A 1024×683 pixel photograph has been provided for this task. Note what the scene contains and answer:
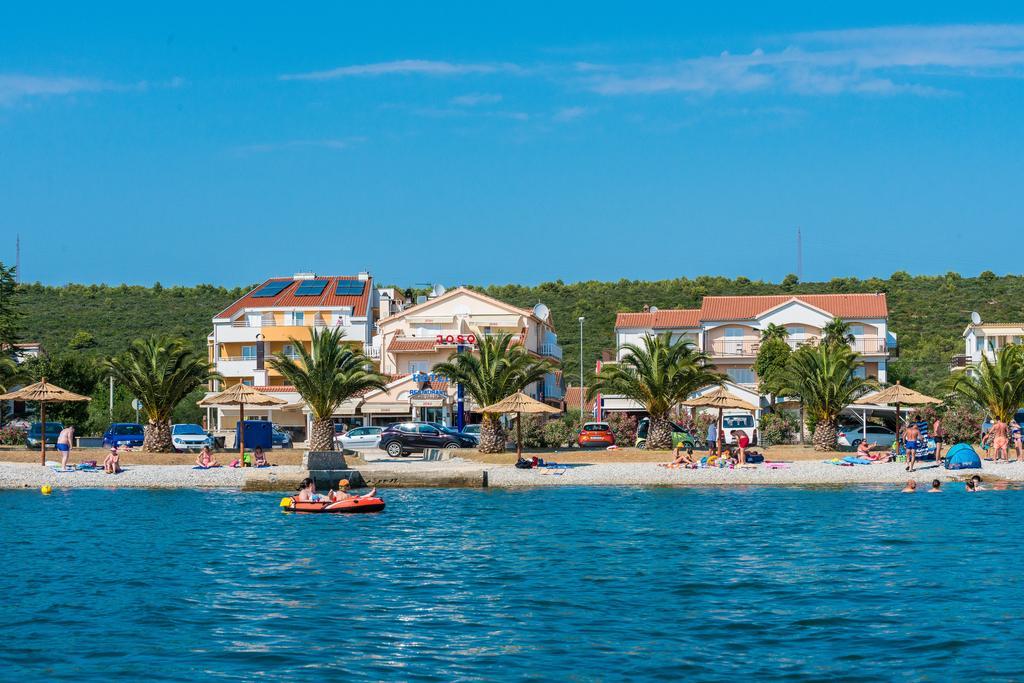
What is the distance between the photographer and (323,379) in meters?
47.5

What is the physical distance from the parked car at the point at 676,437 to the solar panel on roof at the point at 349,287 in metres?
30.9

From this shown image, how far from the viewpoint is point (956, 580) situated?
24.2 metres

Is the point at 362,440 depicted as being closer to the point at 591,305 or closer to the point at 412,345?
the point at 412,345

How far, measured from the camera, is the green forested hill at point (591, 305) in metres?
112

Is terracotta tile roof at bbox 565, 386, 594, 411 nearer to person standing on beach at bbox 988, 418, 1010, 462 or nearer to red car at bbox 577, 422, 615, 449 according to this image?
red car at bbox 577, 422, 615, 449

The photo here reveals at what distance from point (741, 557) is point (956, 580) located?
4771mm

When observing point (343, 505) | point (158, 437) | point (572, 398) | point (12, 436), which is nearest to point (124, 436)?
point (158, 437)

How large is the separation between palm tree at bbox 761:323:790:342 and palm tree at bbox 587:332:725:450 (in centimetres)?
2773

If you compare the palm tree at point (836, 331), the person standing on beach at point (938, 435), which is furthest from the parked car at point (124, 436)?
the palm tree at point (836, 331)

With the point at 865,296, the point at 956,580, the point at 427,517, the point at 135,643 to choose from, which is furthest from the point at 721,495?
the point at 865,296

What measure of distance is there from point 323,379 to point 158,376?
7.42 meters

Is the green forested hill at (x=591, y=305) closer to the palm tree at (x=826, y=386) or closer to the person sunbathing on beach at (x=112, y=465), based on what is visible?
the palm tree at (x=826, y=386)

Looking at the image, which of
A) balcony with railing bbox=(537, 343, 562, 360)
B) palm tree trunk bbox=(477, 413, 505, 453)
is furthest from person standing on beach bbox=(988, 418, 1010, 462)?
balcony with railing bbox=(537, 343, 562, 360)

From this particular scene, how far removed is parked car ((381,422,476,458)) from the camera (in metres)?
52.8
